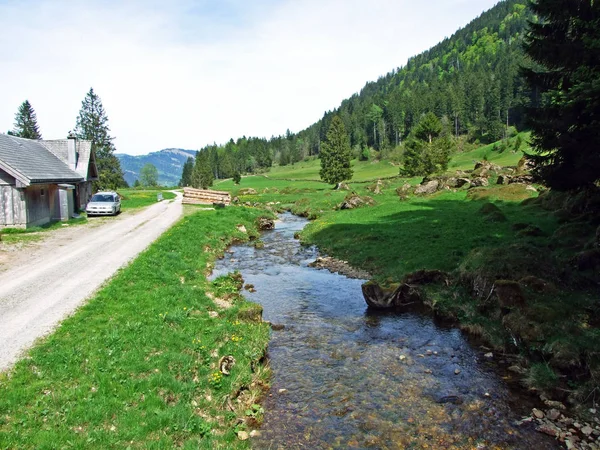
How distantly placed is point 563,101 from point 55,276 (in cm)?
2077

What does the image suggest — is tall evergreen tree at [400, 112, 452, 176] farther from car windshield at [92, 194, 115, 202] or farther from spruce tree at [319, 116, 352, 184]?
car windshield at [92, 194, 115, 202]

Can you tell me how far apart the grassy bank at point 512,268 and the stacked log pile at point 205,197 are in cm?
2232

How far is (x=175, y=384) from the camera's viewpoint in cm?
1022

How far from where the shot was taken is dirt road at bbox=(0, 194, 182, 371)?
1204 cm

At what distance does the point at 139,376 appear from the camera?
10.5 m

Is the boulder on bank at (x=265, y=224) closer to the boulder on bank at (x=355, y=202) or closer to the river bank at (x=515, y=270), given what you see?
the river bank at (x=515, y=270)

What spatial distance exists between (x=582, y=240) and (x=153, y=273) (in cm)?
2074

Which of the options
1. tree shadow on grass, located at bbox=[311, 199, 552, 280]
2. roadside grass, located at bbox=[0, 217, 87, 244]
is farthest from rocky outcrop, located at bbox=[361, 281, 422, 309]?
roadside grass, located at bbox=[0, 217, 87, 244]

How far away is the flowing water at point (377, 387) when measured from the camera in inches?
363

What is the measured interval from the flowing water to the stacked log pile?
3917cm

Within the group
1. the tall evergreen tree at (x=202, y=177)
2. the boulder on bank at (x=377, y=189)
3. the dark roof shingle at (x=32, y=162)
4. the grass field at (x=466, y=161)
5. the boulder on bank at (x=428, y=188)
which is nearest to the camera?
the dark roof shingle at (x=32, y=162)

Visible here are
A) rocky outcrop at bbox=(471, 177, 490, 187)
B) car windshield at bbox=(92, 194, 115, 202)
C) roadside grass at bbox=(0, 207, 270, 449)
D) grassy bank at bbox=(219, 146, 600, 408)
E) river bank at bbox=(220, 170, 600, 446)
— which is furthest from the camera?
rocky outcrop at bbox=(471, 177, 490, 187)

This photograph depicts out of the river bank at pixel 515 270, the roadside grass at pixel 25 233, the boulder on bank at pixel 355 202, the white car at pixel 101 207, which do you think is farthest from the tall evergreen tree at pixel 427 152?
the roadside grass at pixel 25 233

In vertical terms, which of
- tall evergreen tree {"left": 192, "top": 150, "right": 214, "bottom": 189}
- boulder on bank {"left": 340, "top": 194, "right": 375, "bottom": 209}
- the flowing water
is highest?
tall evergreen tree {"left": 192, "top": 150, "right": 214, "bottom": 189}
